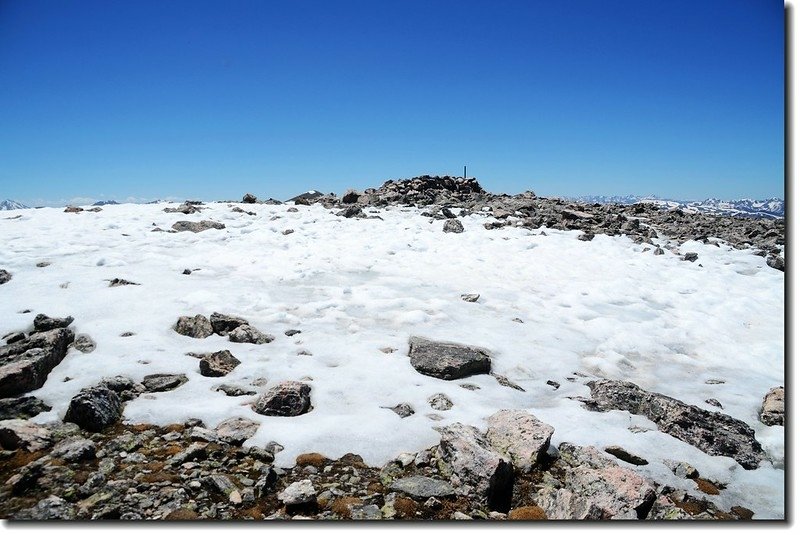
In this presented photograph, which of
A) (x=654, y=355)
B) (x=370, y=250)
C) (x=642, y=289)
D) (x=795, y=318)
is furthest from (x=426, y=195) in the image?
(x=795, y=318)

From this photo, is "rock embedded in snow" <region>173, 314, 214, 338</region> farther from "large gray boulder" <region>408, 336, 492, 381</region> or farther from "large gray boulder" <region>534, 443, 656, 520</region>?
"large gray boulder" <region>534, 443, 656, 520</region>

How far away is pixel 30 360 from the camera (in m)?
5.72

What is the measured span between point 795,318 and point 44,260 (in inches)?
612

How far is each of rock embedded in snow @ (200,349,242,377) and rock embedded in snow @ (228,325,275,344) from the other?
2.42 feet

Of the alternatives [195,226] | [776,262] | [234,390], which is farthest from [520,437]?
[776,262]

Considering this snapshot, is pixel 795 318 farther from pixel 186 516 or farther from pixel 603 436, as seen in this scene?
pixel 186 516

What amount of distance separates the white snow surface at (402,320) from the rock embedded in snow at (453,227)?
0.77 meters

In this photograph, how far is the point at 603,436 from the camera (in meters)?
5.40

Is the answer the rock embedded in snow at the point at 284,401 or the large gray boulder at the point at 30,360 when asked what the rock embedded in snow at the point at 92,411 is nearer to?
the large gray boulder at the point at 30,360

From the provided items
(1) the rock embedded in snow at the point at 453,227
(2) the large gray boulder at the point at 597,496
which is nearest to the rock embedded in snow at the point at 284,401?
(2) the large gray boulder at the point at 597,496

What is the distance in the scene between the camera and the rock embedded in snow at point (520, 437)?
470 centimetres

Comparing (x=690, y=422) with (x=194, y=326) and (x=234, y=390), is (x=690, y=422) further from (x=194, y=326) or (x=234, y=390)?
(x=194, y=326)

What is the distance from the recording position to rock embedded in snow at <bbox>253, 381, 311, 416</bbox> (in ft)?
18.0

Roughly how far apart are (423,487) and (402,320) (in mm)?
5168
